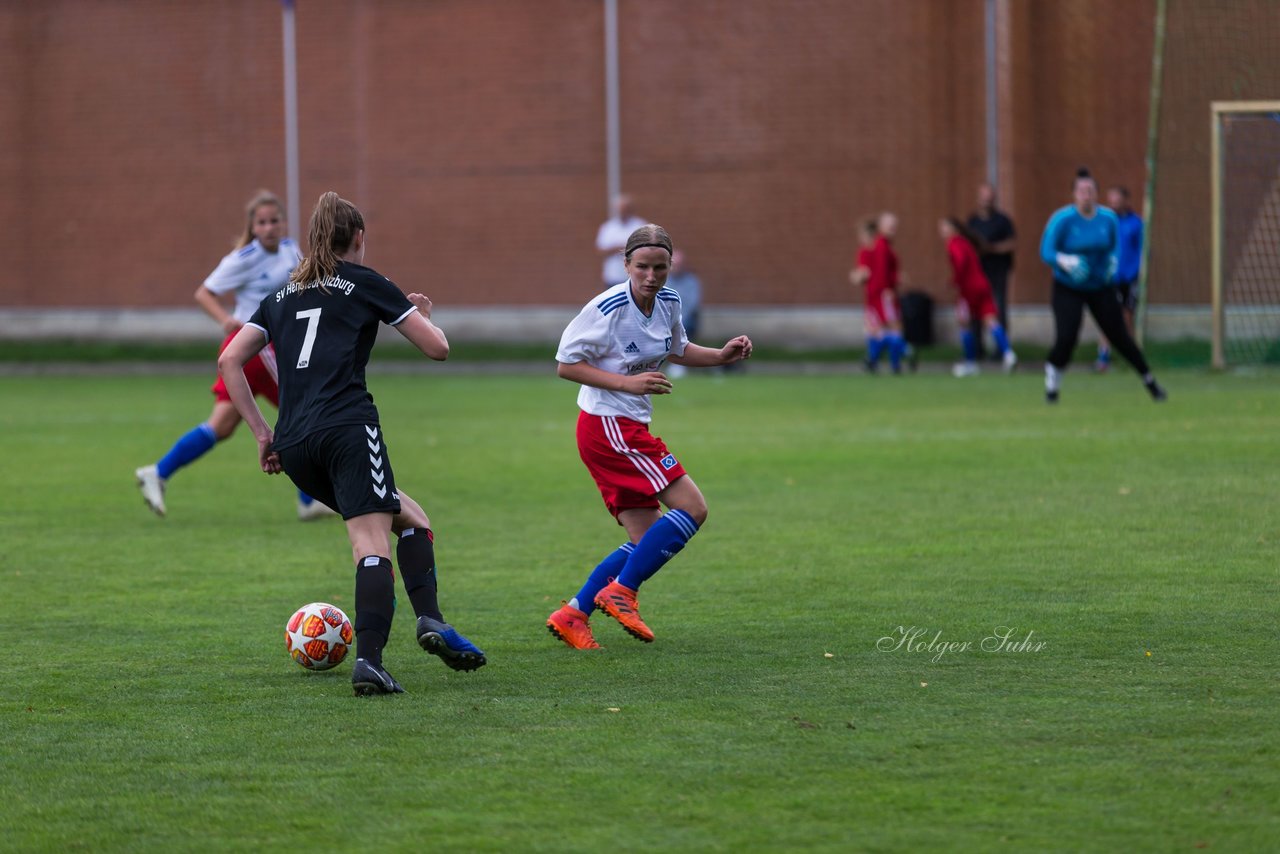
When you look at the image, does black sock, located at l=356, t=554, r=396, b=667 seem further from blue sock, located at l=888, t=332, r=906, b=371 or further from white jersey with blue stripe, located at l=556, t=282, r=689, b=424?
blue sock, located at l=888, t=332, r=906, b=371

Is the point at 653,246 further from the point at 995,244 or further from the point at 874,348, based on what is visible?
the point at 995,244

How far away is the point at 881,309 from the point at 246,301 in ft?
44.2

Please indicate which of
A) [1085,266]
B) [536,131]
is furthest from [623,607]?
[536,131]

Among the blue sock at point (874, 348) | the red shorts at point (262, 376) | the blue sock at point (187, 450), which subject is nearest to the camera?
the red shorts at point (262, 376)

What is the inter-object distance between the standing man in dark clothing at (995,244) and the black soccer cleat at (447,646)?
745 inches

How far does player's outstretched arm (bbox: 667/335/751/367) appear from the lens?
7.09 meters

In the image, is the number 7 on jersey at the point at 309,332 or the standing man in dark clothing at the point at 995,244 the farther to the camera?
the standing man in dark clothing at the point at 995,244

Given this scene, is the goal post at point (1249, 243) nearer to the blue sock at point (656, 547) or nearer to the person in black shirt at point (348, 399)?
the blue sock at point (656, 547)

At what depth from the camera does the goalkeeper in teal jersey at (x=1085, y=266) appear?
1683 cm

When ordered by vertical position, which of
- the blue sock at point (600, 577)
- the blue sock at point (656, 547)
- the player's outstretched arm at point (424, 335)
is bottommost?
the blue sock at point (600, 577)

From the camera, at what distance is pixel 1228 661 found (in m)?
6.41

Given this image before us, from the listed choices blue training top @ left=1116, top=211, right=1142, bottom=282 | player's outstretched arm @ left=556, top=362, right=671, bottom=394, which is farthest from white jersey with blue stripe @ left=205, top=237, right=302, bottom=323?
blue training top @ left=1116, top=211, right=1142, bottom=282

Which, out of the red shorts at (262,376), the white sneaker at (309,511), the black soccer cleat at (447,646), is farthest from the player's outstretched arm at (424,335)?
the white sneaker at (309,511)

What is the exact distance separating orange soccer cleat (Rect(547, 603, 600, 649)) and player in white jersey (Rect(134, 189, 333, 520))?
4494mm
